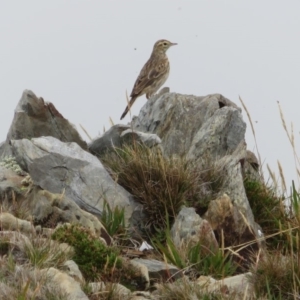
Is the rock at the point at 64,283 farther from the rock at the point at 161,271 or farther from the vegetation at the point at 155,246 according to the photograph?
the rock at the point at 161,271

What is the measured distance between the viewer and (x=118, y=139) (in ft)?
38.8

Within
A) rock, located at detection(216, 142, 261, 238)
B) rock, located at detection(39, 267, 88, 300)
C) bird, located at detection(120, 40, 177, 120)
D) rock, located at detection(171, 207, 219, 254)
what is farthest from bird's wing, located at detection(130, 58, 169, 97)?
rock, located at detection(39, 267, 88, 300)

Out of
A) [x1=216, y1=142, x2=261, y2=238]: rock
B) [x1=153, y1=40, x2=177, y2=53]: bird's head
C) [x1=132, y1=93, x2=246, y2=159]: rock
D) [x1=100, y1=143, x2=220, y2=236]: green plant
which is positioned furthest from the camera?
[x1=153, y1=40, x2=177, y2=53]: bird's head

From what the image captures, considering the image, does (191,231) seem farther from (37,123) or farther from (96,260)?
(37,123)

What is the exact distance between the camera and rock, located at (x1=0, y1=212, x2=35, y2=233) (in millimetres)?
8391

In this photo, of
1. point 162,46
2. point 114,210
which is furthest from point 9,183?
point 162,46

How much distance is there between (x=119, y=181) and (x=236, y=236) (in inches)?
60.9

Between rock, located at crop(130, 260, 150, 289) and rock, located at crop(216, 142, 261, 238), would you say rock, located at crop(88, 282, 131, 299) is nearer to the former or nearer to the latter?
rock, located at crop(130, 260, 150, 289)

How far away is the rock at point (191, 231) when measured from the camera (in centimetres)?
935

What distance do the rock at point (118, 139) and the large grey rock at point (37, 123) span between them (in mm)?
372

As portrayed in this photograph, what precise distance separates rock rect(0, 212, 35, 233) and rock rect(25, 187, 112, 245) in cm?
64

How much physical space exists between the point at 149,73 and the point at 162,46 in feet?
4.18

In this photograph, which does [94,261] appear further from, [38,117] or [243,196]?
[38,117]

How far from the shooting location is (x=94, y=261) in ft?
26.7
